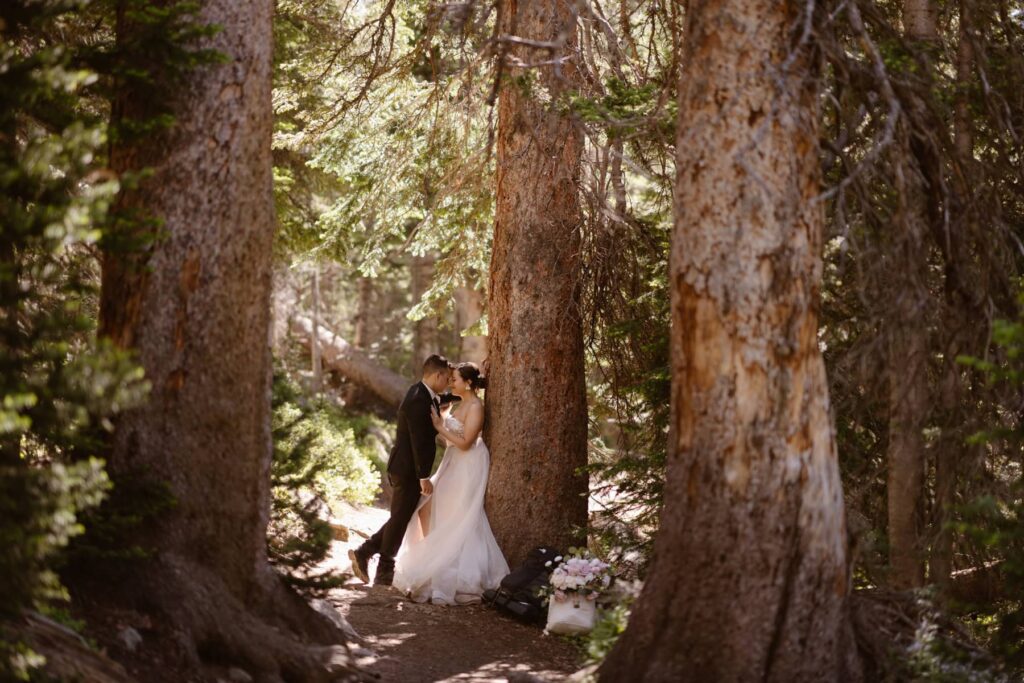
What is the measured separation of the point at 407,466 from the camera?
1122cm

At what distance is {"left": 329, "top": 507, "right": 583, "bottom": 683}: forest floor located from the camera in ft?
25.3

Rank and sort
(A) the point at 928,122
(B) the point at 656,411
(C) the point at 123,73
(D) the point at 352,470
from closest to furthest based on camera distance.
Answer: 1. (C) the point at 123,73
2. (A) the point at 928,122
3. (B) the point at 656,411
4. (D) the point at 352,470

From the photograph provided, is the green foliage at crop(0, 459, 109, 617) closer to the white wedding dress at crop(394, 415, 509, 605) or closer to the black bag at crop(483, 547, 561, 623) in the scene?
the black bag at crop(483, 547, 561, 623)

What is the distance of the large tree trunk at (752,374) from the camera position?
224 inches

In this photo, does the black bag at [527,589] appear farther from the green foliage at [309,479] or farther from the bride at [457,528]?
the green foliage at [309,479]

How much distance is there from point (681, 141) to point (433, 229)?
6955 millimetres

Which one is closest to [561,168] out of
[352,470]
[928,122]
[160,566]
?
[928,122]

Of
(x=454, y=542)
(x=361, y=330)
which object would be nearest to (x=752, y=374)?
(x=454, y=542)

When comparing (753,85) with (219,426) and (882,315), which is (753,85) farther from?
(219,426)

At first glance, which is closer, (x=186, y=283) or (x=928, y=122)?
(x=186, y=283)

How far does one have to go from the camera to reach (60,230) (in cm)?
492

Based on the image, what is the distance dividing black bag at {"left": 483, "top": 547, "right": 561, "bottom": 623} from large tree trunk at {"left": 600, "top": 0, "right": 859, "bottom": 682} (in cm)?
362

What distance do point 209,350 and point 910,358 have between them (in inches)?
181

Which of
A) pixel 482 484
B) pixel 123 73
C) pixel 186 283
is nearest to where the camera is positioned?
pixel 123 73
